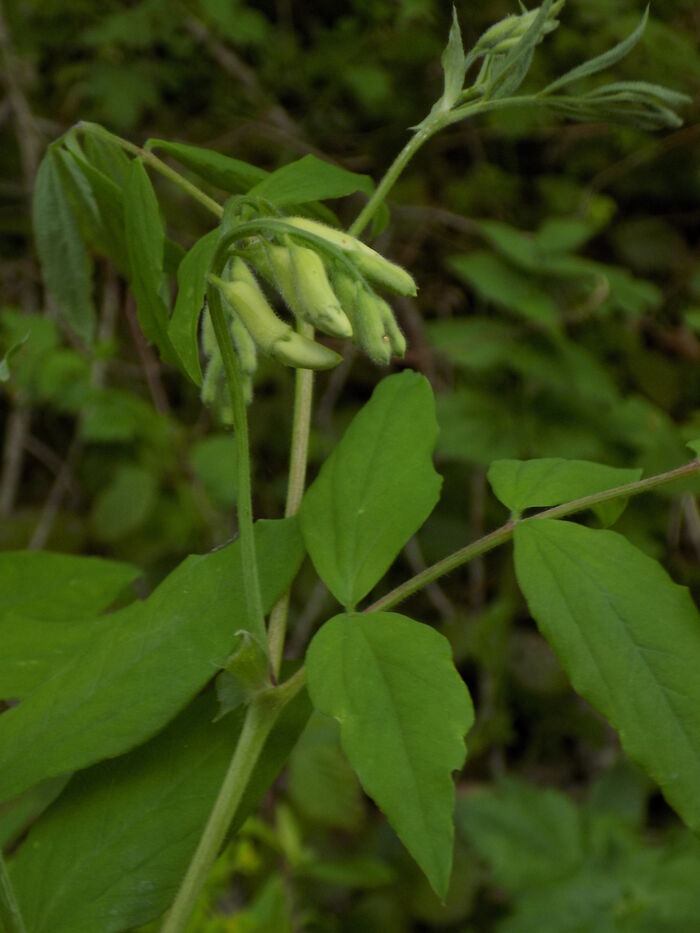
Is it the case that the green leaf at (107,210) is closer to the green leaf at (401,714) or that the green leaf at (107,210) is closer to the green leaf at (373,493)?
the green leaf at (373,493)

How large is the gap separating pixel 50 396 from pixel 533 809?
6.23 ft

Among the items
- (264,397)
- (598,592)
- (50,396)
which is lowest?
(264,397)

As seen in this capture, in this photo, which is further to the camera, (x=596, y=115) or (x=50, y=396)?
(x=50, y=396)

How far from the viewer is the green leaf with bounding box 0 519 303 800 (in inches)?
39.5

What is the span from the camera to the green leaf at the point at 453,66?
1.10m

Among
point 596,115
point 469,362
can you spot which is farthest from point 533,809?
point 596,115

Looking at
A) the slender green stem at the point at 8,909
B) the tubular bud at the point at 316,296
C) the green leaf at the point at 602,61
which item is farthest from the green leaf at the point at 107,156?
the slender green stem at the point at 8,909

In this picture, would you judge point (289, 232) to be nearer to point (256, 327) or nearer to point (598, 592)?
point (256, 327)

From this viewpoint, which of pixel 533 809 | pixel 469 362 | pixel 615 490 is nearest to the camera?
pixel 615 490

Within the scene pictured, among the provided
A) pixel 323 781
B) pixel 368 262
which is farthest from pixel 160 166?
pixel 323 781

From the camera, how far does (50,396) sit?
3.18m

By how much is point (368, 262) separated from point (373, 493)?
0.90 feet

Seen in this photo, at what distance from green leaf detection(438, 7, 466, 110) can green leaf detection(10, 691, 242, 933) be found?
0.73 m

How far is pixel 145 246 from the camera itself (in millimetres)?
1053
